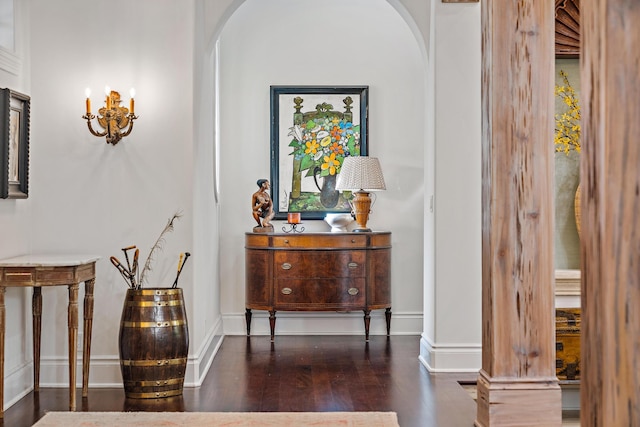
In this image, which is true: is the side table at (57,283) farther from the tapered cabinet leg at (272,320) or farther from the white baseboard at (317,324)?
the white baseboard at (317,324)

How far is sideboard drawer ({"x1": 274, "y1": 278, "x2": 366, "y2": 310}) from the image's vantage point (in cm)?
609

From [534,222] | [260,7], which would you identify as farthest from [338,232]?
[534,222]

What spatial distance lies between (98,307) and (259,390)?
1068mm

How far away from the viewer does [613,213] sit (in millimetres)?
1574

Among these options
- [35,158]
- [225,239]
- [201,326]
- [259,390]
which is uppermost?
[35,158]

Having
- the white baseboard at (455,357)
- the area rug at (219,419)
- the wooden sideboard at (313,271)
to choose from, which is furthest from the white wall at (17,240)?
the white baseboard at (455,357)

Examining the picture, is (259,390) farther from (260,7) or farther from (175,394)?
(260,7)

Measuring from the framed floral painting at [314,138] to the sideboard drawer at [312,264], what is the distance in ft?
2.26

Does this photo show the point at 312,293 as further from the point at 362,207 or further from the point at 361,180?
the point at 361,180

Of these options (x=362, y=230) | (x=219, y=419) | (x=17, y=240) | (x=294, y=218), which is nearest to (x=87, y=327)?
(x=17, y=240)

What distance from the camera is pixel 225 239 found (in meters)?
6.66

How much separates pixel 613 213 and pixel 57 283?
2.90 m

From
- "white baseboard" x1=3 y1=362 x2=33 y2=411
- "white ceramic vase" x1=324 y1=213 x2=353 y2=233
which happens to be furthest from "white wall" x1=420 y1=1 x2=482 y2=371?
"white baseboard" x1=3 y1=362 x2=33 y2=411

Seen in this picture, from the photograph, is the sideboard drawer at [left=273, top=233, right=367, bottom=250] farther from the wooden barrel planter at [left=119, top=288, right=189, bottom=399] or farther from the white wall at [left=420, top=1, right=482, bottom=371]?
the wooden barrel planter at [left=119, top=288, right=189, bottom=399]
